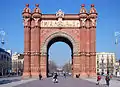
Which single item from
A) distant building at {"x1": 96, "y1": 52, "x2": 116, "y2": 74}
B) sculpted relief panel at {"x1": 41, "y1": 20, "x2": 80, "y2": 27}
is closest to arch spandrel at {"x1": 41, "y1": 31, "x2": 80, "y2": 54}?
sculpted relief panel at {"x1": 41, "y1": 20, "x2": 80, "y2": 27}

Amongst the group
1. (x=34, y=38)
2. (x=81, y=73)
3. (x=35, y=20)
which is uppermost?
(x=35, y=20)

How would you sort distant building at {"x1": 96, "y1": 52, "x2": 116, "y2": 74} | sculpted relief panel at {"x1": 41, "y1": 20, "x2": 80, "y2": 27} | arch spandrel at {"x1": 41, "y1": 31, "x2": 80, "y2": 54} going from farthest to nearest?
distant building at {"x1": 96, "y1": 52, "x2": 116, "y2": 74}, sculpted relief panel at {"x1": 41, "y1": 20, "x2": 80, "y2": 27}, arch spandrel at {"x1": 41, "y1": 31, "x2": 80, "y2": 54}

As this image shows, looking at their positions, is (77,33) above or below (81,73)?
above

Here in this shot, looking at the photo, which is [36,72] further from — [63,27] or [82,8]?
[82,8]

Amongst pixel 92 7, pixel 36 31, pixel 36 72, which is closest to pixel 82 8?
pixel 92 7

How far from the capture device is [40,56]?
61.5 m

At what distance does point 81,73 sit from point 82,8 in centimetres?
1359

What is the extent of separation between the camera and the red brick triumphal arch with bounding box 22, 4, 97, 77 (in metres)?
60.8

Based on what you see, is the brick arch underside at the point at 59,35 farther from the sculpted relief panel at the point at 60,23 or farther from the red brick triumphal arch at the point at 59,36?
the sculpted relief panel at the point at 60,23

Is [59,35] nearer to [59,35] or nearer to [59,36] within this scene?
[59,35]

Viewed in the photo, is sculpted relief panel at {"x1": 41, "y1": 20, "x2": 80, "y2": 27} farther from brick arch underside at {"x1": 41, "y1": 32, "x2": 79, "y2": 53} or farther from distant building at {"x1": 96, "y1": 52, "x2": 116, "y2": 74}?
distant building at {"x1": 96, "y1": 52, "x2": 116, "y2": 74}

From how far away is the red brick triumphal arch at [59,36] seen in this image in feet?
200

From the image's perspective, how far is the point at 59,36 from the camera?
62156mm

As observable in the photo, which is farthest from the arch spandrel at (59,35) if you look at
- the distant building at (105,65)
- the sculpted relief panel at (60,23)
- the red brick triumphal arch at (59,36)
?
the distant building at (105,65)
